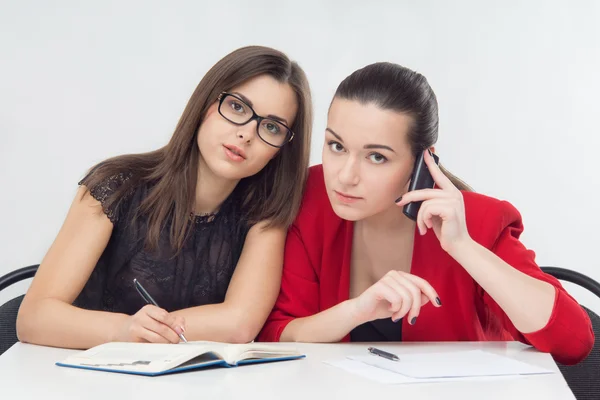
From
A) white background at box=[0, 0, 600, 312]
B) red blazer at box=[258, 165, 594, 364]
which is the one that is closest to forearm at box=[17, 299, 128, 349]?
red blazer at box=[258, 165, 594, 364]

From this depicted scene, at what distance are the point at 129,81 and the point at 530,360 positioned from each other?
7.26 ft

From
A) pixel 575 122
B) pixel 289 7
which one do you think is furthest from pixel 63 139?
pixel 575 122

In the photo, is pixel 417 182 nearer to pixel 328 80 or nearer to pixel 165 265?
pixel 165 265

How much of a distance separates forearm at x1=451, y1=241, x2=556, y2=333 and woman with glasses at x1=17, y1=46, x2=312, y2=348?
22.7 inches

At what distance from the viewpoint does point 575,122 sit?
3.27m

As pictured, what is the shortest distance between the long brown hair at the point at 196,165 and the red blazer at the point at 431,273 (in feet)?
0.25

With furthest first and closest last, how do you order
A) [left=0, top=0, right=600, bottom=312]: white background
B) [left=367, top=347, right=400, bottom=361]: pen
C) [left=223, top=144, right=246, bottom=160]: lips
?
[left=0, top=0, right=600, bottom=312]: white background → [left=223, top=144, right=246, bottom=160]: lips → [left=367, top=347, right=400, bottom=361]: pen

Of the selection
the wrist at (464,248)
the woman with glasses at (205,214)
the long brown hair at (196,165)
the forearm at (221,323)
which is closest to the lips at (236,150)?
the woman with glasses at (205,214)

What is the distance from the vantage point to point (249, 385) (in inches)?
52.0

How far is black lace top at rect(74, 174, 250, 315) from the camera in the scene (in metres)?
2.15

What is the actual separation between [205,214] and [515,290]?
3.07 feet

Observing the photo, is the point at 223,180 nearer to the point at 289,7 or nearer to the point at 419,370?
the point at 419,370

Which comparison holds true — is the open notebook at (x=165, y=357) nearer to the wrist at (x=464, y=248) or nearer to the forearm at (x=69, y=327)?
the forearm at (x=69, y=327)

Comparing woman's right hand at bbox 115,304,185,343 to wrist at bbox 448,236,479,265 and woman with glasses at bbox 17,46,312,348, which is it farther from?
wrist at bbox 448,236,479,265
